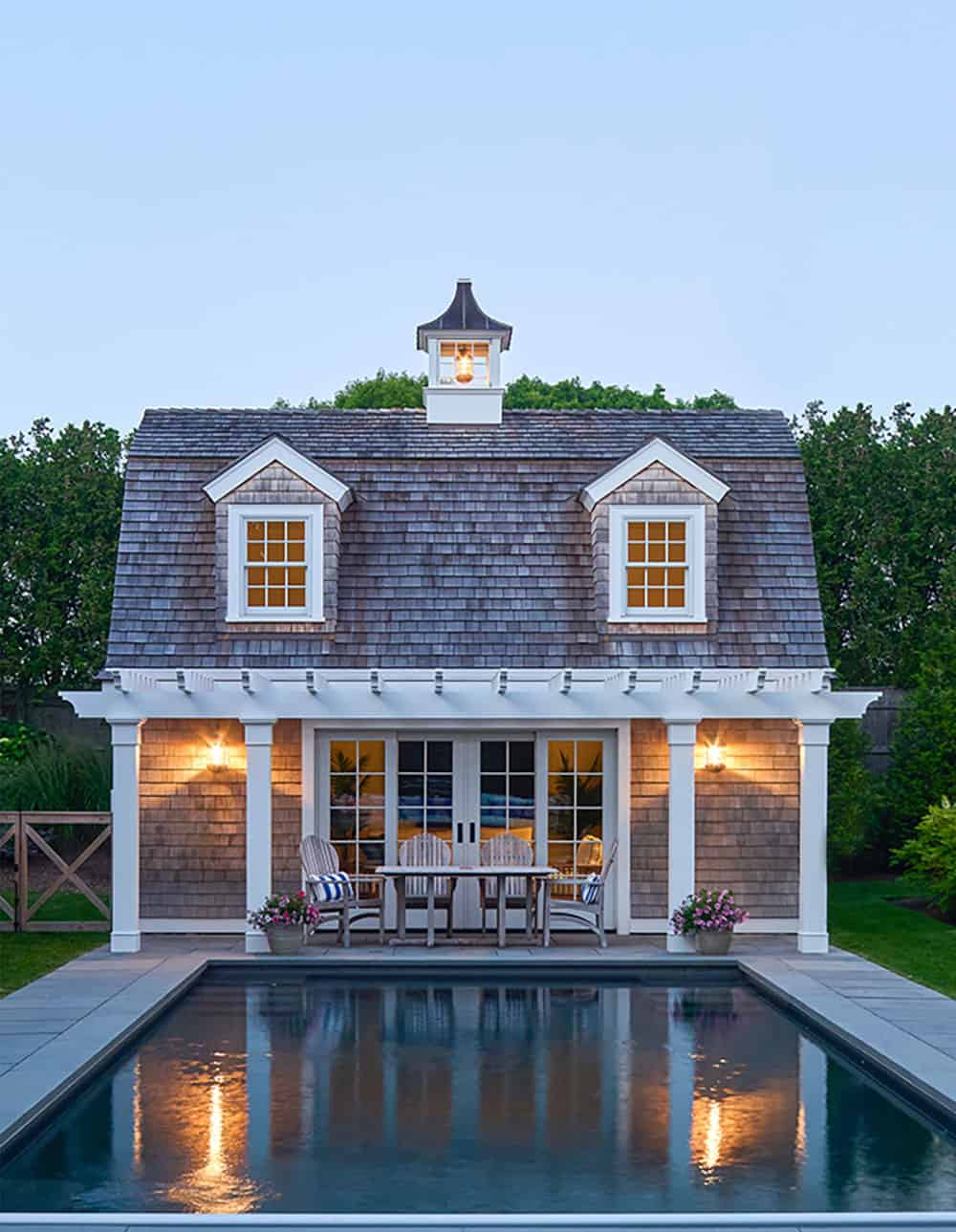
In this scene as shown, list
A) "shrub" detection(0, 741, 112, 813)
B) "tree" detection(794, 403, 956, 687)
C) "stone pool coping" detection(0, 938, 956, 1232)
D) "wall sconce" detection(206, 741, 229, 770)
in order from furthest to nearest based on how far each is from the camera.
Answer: "tree" detection(794, 403, 956, 687)
"shrub" detection(0, 741, 112, 813)
"wall sconce" detection(206, 741, 229, 770)
"stone pool coping" detection(0, 938, 956, 1232)

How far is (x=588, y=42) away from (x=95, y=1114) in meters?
15.1

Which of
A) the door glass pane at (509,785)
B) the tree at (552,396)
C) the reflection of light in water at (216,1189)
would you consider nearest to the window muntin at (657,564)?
the door glass pane at (509,785)

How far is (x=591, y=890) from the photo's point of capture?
47.5 feet

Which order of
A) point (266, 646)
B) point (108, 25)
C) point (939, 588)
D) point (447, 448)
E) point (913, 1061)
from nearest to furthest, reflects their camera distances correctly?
point (913, 1061) → point (266, 646) → point (447, 448) → point (108, 25) → point (939, 588)

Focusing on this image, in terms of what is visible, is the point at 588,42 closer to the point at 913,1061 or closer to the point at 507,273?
the point at 507,273

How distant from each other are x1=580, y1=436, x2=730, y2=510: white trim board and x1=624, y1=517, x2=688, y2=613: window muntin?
1.35 feet

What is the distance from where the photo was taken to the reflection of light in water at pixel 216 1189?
6.62m

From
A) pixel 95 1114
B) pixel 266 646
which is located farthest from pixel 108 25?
pixel 95 1114

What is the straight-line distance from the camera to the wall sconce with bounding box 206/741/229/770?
15188 mm

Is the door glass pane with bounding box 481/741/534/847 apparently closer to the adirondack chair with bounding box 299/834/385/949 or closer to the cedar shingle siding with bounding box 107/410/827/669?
the cedar shingle siding with bounding box 107/410/827/669

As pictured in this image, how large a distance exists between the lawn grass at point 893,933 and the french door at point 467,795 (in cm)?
268

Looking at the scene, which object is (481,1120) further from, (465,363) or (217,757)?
(465,363)

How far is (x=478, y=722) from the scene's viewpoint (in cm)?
1540

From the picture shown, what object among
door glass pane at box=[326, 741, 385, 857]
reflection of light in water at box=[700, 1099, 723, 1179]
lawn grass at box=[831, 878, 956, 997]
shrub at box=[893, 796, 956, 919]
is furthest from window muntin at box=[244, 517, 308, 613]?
reflection of light in water at box=[700, 1099, 723, 1179]
